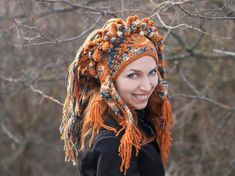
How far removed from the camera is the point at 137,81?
3240mm

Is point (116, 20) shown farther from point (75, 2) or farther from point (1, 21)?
point (1, 21)

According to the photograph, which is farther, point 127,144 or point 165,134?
point 165,134

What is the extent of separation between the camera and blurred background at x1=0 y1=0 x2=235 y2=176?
4.93m

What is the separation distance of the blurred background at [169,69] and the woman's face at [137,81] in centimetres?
124

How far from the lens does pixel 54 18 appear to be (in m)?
6.42

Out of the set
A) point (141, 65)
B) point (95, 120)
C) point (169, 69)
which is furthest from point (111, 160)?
point (169, 69)

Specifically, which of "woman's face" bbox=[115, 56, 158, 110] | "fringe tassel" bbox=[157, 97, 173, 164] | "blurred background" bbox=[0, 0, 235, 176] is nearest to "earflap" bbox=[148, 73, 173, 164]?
"fringe tassel" bbox=[157, 97, 173, 164]

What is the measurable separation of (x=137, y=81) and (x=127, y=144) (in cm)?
36

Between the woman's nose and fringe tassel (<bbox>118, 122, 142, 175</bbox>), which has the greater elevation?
the woman's nose

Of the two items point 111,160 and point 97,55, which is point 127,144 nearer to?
point 111,160

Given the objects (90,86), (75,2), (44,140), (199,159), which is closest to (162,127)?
(90,86)

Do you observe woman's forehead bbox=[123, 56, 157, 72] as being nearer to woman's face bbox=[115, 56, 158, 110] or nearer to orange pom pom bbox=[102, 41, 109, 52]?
woman's face bbox=[115, 56, 158, 110]

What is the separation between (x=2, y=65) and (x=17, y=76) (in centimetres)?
55

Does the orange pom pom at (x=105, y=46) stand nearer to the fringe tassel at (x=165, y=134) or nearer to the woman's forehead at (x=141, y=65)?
the woman's forehead at (x=141, y=65)
